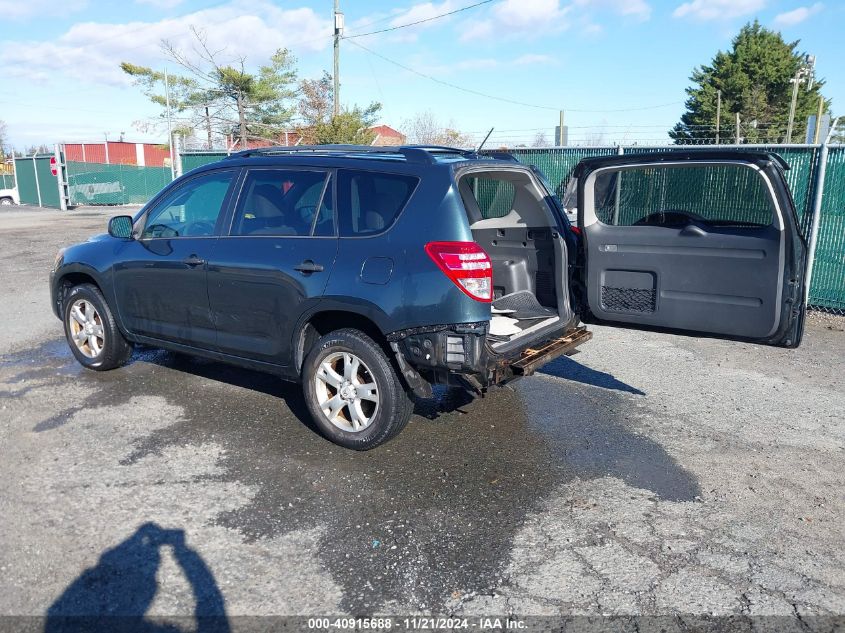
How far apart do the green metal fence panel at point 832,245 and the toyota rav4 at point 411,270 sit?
15.5ft

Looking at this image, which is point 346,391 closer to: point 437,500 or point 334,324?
point 334,324

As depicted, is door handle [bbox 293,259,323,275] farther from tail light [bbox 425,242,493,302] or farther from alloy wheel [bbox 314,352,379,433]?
tail light [bbox 425,242,493,302]

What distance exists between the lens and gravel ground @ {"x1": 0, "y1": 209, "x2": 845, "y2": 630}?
2977 millimetres

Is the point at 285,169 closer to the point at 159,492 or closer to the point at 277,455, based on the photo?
the point at 277,455

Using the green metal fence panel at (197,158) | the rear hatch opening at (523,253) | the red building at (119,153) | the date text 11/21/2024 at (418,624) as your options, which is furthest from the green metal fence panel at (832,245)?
the red building at (119,153)

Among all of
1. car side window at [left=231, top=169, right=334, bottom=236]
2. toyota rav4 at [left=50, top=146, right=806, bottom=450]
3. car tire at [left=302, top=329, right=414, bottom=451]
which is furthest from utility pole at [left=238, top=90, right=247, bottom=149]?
car tire at [left=302, top=329, right=414, bottom=451]

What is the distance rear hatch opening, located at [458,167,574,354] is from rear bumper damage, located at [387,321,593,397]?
60 centimetres

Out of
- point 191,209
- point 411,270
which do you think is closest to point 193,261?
point 191,209

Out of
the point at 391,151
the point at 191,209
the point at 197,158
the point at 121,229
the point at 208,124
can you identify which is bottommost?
the point at 121,229

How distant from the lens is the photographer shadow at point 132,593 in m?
2.76

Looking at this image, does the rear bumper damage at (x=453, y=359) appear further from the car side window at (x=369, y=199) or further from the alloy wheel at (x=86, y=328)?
the alloy wheel at (x=86, y=328)

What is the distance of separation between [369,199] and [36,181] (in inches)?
1365

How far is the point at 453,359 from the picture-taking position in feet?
13.0

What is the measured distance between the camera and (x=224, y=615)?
2.82 m
